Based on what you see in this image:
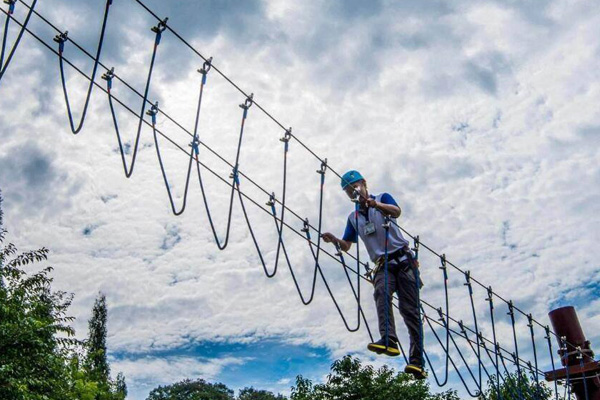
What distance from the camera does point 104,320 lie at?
1666 inches

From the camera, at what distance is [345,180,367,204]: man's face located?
4.63m

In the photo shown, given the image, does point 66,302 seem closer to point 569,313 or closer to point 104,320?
point 569,313

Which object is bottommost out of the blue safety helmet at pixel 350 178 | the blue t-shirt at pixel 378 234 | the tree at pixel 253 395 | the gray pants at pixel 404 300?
the gray pants at pixel 404 300

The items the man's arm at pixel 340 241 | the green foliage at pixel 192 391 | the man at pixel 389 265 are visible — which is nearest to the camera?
the man at pixel 389 265

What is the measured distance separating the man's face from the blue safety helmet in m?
0.02

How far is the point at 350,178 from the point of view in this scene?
15.5ft

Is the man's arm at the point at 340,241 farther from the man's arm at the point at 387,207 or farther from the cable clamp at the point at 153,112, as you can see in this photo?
the cable clamp at the point at 153,112

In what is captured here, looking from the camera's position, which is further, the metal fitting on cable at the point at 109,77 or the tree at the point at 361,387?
the tree at the point at 361,387

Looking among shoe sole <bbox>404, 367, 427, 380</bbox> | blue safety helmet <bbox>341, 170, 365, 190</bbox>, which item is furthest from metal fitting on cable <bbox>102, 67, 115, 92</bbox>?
shoe sole <bbox>404, 367, 427, 380</bbox>

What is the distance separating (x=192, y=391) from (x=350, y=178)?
4799 centimetres

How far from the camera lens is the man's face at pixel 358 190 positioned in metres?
4.63

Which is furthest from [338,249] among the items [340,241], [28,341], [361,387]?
[361,387]

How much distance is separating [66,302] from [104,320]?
31874 millimetres

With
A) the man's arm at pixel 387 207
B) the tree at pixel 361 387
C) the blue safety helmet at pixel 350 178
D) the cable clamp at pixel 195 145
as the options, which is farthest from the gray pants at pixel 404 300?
the tree at pixel 361 387
